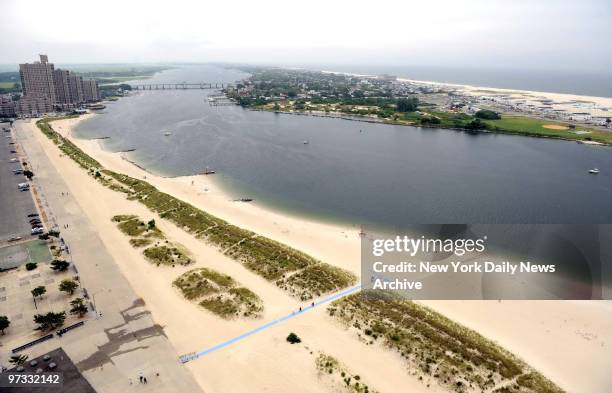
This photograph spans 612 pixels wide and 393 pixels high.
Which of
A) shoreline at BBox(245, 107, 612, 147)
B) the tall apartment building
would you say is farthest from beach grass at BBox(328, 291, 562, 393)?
the tall apartment building

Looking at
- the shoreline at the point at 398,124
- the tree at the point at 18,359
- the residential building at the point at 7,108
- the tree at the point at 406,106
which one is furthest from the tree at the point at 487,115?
the residential building at the point at 7,108

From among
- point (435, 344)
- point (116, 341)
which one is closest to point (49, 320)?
point (116, 341)

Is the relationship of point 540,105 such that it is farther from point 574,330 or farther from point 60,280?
point 60,280

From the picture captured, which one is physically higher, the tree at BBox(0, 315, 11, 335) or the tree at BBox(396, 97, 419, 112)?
the tree at BBox(396, 97, 419, 112)

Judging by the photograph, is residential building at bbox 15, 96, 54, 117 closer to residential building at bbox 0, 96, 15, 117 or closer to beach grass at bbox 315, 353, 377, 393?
residential building at bbox 0, 96, 15, 117

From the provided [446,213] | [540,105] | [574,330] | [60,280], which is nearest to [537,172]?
[446,213]

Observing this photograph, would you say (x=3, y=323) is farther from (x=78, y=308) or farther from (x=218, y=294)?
(x=218, y=294)
